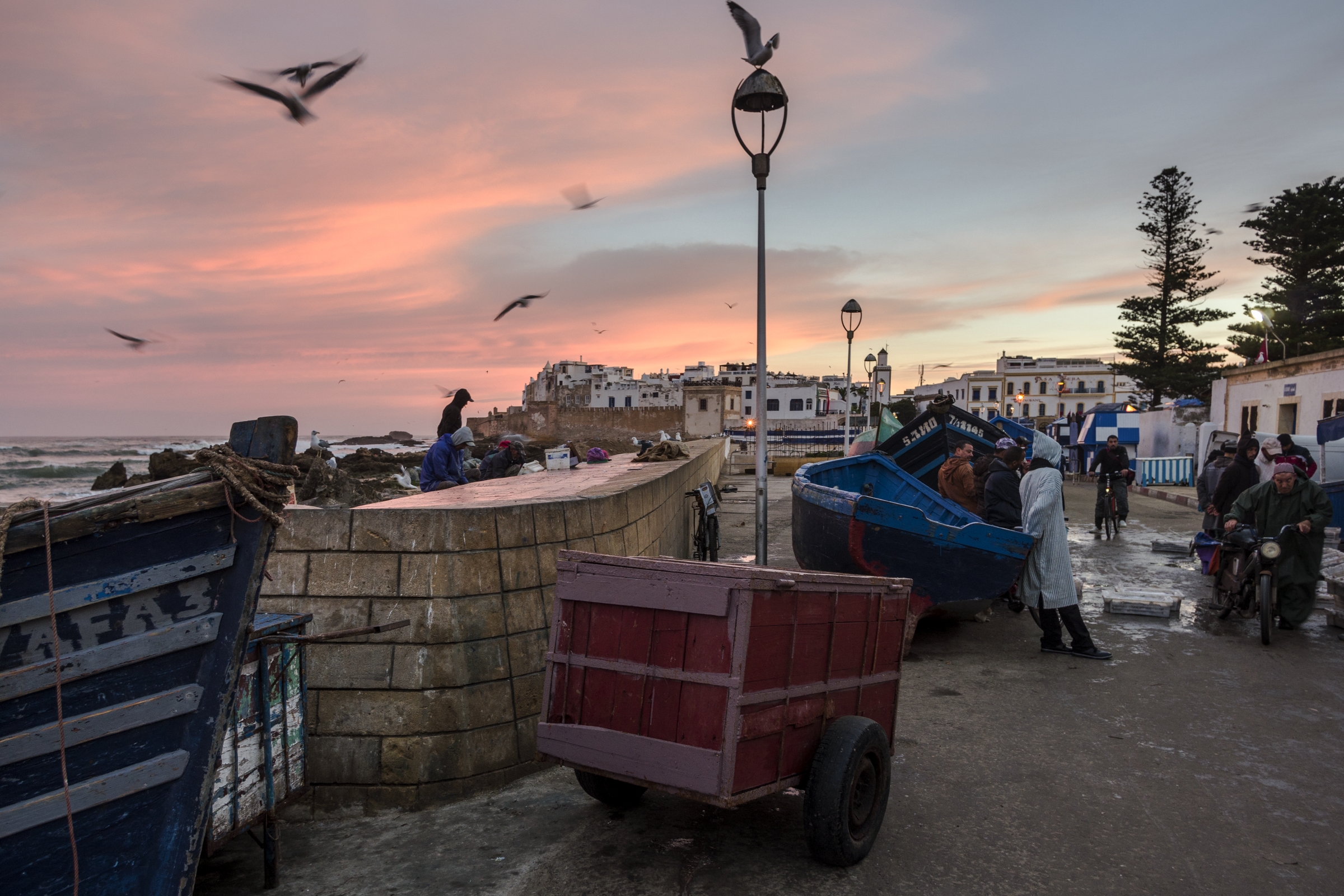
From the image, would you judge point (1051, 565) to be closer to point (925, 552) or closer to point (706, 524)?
point (925, 552)

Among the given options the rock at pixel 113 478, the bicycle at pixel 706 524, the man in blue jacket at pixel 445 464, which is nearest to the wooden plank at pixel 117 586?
the man in blue jacket at pixel 445 464

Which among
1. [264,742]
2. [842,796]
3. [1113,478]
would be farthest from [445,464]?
[1113,478]

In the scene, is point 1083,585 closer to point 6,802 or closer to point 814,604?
point 814,604

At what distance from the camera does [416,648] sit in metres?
4.52

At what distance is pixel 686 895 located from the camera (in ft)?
11.5

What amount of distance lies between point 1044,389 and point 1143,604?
93.1m

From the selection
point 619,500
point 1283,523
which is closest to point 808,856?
point 619,500

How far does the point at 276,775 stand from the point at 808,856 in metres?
2.48

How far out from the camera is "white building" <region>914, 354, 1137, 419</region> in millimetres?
92312

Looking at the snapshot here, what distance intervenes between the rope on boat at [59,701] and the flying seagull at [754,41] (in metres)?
7.53

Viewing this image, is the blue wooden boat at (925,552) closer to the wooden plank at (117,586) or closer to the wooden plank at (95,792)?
the wooden plank at (117,586)

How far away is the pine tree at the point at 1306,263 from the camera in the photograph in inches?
1394

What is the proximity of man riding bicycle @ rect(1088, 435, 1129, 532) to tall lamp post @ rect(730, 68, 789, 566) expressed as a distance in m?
8.44

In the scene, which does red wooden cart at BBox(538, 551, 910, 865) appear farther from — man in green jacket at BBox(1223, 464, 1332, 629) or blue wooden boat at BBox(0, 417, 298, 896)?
man in green jacket at BBox(1223, 464, 1332, 629)
